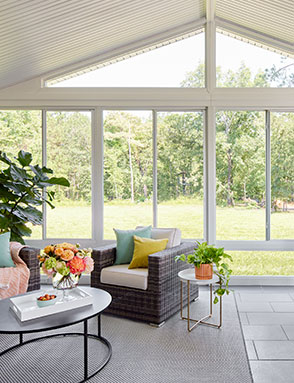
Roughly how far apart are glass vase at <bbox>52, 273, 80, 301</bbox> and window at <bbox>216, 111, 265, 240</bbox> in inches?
108

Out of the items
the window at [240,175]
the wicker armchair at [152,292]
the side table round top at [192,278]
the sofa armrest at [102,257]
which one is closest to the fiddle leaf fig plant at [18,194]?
the sofa armrest at [102,257]

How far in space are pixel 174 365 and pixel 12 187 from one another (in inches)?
107

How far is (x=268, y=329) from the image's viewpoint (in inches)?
140

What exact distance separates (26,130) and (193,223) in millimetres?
2694

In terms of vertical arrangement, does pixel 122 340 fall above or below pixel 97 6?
below

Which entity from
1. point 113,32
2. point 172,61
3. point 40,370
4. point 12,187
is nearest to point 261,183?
point 172,61

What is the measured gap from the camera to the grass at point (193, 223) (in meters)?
5.16

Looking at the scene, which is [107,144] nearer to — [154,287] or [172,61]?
[172,61]

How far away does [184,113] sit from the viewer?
520 centimetres

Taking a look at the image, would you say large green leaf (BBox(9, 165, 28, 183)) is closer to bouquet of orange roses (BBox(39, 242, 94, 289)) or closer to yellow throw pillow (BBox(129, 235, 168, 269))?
yellow throw pillow (BBox(129, 235, 168, 269))

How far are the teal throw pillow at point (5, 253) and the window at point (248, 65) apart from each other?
11.3 ft

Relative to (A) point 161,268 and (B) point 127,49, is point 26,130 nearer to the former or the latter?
(B) point 127,49

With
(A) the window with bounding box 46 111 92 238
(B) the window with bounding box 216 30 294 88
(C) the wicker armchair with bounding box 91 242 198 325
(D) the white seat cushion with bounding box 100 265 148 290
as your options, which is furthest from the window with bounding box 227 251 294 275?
(B) the window with bounding box 216 30 294 88

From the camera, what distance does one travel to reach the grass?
516cm
